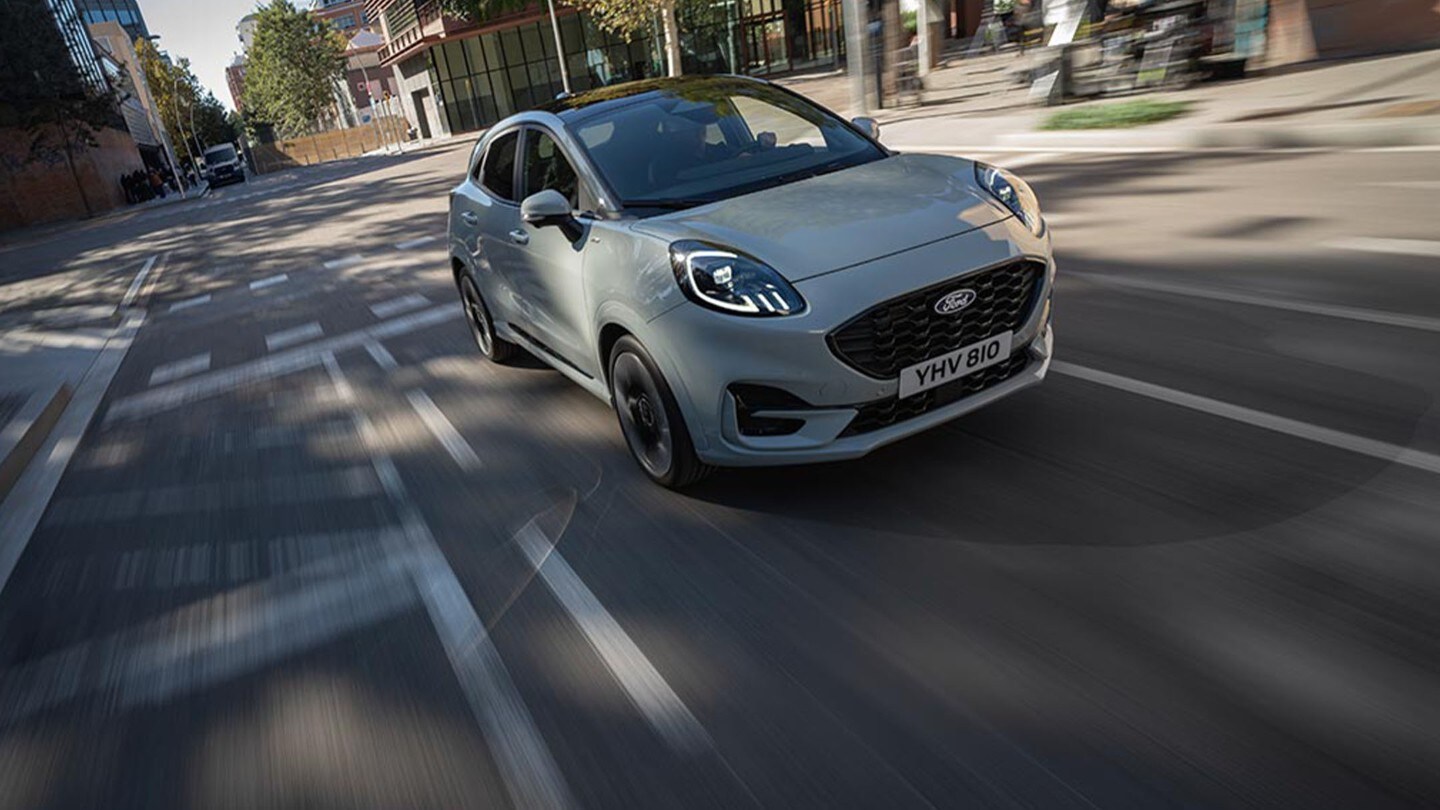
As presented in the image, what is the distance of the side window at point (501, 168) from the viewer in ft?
16.6

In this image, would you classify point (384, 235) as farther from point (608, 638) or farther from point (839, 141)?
point (608, 638)

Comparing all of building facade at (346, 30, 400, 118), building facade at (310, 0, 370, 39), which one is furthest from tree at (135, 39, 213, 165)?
building facade at (310, 0, 370, 39)

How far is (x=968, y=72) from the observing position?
77.9ft

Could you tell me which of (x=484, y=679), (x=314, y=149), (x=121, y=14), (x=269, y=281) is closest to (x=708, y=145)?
(x=484, y=679)

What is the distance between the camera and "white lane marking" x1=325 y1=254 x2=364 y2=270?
13.0m

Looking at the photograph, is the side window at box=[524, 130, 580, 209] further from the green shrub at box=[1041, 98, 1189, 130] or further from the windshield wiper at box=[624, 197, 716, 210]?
the green shrub at box=[1041, 98, 1189, 130]

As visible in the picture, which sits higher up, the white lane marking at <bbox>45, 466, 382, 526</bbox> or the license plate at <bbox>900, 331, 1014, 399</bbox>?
the license plate at <bbox>900, 331, 1014, 399</bbox>

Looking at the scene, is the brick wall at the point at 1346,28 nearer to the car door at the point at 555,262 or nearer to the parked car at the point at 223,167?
the car door at the point at 555,262

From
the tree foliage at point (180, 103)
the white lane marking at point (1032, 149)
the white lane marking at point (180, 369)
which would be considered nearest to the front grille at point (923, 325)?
the white lane marking at point (180, 369)

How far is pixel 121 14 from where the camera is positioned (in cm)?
11531

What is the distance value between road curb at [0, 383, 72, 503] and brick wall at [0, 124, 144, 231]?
38550 millimetres

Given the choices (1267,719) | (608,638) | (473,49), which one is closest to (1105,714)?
(1267,719)

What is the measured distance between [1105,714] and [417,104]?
6972 centimetres

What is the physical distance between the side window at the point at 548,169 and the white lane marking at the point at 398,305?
4637 millimetres
